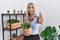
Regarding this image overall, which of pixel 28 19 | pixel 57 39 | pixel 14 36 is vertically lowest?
pixel 14 36

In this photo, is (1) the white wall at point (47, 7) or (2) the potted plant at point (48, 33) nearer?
(2) the potted plant at point (48, 33)

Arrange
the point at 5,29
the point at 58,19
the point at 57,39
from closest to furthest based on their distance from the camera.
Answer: the point at 57,39
the point at 5,29
the point at 58,19

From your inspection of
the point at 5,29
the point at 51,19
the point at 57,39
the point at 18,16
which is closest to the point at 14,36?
the point at 5,29

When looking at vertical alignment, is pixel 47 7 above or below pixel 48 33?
above

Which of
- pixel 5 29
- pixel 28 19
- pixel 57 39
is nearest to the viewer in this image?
pixel 57 39

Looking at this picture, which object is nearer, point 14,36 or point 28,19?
point 28,19

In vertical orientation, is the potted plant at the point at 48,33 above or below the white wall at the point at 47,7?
below

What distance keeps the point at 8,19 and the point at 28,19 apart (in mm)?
891

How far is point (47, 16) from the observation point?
258 cm

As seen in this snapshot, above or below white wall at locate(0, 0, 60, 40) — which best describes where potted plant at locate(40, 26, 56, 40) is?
below

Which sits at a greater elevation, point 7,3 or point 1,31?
point 7,3

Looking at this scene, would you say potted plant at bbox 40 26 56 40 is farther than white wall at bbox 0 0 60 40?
Result: No

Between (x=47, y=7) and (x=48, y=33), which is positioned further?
(x=47, y=7)

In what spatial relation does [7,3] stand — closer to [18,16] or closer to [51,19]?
[18,16]
